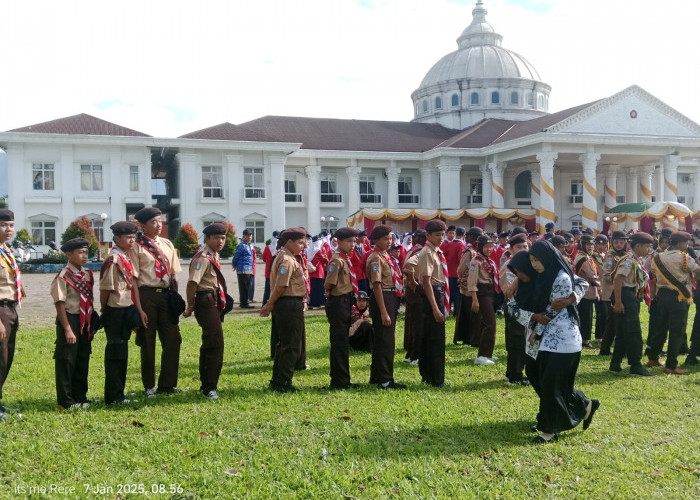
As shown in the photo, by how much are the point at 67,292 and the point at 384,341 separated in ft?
12.1

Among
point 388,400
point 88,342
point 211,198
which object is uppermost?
point 211,198

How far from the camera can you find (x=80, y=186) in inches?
1468

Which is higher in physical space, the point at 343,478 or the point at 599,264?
the point at 599,264

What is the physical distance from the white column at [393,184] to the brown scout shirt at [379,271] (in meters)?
38.6

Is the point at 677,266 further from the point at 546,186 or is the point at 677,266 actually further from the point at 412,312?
the point at 546,186

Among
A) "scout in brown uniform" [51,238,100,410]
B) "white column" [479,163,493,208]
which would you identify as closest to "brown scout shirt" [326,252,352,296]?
"scout in brown uniform" [51,238,100,410]

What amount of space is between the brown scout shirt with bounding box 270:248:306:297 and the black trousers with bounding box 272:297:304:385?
0.32 feet

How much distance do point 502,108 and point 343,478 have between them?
55511 mm

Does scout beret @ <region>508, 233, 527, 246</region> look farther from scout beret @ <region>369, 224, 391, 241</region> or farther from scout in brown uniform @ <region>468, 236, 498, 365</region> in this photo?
scout beret @ <region>369, 224, 391, 241</region>

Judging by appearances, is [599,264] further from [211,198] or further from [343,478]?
[211,198]

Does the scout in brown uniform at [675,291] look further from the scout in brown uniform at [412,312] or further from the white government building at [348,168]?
the white government building at [348,168]

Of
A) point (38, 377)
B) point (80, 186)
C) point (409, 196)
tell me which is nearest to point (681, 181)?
point (409, 196)

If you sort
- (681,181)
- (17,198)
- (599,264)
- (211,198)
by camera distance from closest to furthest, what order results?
1. (599,264)
2. (17,198)
3. (211,198)
4. (681,181)

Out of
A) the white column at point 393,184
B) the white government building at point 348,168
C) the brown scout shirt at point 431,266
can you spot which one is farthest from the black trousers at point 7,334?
the white column at point 393,184
